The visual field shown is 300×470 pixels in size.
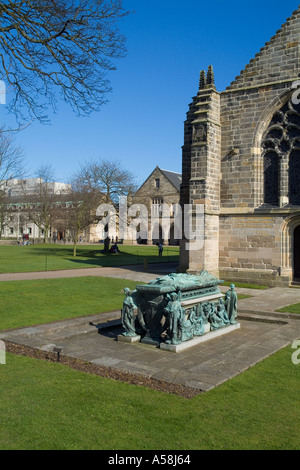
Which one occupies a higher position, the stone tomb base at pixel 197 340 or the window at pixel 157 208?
the window at pixel 157 208

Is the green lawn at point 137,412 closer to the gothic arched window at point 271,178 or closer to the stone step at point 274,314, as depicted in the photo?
the stone step at point 274,314

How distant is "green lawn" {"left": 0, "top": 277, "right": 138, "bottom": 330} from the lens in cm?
1084

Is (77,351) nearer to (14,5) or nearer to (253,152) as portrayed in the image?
(14,5)

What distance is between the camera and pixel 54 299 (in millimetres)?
13703

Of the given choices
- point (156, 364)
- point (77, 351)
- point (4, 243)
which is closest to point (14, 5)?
point (77, 351)

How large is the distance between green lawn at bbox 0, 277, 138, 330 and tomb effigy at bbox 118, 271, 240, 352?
2670mm

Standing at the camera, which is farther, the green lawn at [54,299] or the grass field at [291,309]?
the grass field at [291,309]

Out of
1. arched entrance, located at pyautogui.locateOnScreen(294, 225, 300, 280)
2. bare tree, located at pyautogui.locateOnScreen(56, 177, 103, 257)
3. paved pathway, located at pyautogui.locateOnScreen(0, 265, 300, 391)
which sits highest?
bare tree, located at pyautogui.locateOnScreen(56, 177, 103, 257)

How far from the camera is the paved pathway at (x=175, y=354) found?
6.88m

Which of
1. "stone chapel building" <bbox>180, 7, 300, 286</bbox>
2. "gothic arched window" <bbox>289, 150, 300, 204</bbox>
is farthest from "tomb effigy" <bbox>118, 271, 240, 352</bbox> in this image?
"gothic arched window" <bbox>289, 150, 300, 204</bbox>

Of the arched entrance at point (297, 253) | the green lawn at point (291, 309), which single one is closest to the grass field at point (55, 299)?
the green lawn at point (291, 309)

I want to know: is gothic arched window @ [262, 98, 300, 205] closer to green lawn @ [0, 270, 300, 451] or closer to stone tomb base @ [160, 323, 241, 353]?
stone tomb base @ [160, 323, 241, 353]

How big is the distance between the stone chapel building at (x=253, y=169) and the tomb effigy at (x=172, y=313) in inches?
360

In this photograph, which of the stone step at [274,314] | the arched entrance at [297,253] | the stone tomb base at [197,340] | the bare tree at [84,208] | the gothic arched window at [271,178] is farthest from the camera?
the bare tree at [84,208]
